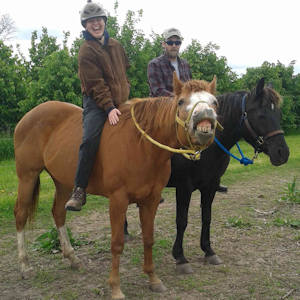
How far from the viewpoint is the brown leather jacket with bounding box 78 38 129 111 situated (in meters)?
3.57

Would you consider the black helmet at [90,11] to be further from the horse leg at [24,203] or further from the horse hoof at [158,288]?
the horse hoof at [158,288]

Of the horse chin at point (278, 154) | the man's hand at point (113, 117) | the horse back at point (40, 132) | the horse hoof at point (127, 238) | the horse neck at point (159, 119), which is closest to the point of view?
the horse neck at point (159, 119)

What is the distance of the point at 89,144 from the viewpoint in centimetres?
349

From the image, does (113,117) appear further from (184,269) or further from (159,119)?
(184,269)

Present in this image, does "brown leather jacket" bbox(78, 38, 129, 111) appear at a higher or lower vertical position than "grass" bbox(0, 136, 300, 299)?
higher

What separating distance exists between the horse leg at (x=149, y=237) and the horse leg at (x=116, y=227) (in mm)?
298

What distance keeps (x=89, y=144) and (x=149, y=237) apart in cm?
126

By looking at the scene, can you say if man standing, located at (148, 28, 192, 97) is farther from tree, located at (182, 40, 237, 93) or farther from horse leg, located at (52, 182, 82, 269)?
tree, located at (182, 40, 237, 93)

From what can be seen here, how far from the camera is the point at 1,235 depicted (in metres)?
5.46

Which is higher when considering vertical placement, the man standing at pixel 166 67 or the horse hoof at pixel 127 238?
the man standing at pixel 166 67

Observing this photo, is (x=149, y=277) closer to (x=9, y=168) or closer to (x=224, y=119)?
(x=224, y=119)

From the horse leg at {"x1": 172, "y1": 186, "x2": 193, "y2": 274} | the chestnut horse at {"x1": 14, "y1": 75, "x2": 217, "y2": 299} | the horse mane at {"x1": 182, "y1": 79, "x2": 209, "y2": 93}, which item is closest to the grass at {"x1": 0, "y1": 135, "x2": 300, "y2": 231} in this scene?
the chestnut horse at {"x1": 14, "y1": 75, "x2": 217, "y2": 299}

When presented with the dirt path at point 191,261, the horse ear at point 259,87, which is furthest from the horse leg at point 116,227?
the horse ear at point 259,87

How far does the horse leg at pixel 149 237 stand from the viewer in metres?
3.60
